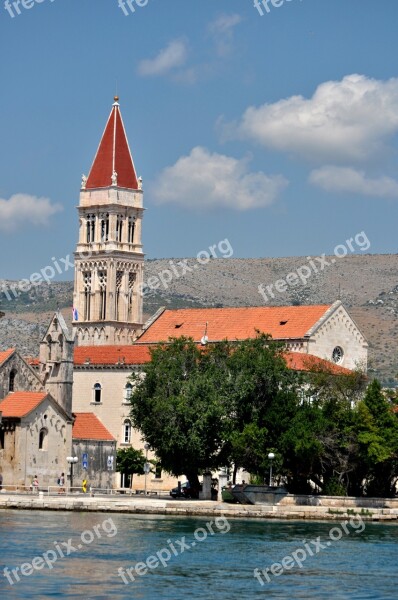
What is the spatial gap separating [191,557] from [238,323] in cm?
5996

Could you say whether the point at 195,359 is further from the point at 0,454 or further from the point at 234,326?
the point at 234,326

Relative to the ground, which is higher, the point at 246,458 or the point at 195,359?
the point at 195,359

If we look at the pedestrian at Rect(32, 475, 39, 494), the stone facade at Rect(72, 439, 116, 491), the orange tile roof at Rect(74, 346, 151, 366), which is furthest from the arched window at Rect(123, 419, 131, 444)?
the pedestrian at Rect(32, 475, 39, 494)

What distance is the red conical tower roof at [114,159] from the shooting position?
131 m

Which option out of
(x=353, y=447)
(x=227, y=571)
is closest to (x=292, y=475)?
(x=353, y=447)

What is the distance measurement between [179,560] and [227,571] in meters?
3.28

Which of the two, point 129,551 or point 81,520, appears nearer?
point 129,551

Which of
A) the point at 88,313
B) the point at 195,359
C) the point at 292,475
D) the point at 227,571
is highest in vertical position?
the point at 88,313

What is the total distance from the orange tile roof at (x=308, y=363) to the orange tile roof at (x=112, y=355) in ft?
36.2

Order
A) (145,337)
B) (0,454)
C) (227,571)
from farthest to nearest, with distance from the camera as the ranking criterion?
(145,337) < (0,454) < (227,571)

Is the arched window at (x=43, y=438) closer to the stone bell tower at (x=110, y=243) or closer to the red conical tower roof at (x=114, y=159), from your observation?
the stone bell tower at (x=110, y=243)

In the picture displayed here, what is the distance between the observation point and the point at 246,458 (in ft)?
286

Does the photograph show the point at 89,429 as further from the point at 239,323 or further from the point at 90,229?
the point at 90,229

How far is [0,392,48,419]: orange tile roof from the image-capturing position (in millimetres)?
94188
